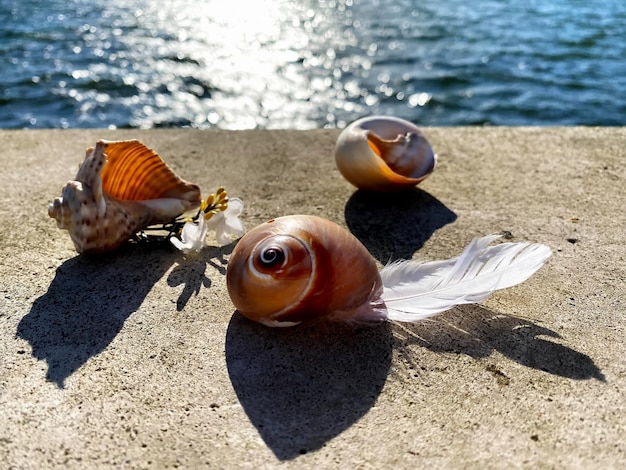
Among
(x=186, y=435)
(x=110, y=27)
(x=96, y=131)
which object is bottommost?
(x=110, y=27)

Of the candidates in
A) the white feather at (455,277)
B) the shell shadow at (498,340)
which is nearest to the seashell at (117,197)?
the white feather at (455,277)

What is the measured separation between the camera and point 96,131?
3941mm

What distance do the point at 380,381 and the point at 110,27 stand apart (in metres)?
7.15


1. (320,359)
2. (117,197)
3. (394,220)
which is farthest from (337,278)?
(117,197)

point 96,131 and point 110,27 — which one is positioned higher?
point 96,131

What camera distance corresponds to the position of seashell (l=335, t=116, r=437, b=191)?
118 inches

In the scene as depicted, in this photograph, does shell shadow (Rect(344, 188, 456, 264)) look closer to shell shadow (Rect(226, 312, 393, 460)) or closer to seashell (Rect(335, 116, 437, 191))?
seashell (Rect(335, 116, 437, 191))

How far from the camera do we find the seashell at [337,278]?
206 centimetres

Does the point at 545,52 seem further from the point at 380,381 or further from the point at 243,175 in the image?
the point at 380,381

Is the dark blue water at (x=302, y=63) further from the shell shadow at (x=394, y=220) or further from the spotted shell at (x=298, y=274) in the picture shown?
the spotted shell at (x=298, y=274)

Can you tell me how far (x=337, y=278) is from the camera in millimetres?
2102

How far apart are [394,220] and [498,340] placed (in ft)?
3.12

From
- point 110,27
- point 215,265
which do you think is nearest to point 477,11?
point 110,27

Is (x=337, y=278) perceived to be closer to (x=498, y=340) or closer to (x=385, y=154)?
(x=498, y=340)
